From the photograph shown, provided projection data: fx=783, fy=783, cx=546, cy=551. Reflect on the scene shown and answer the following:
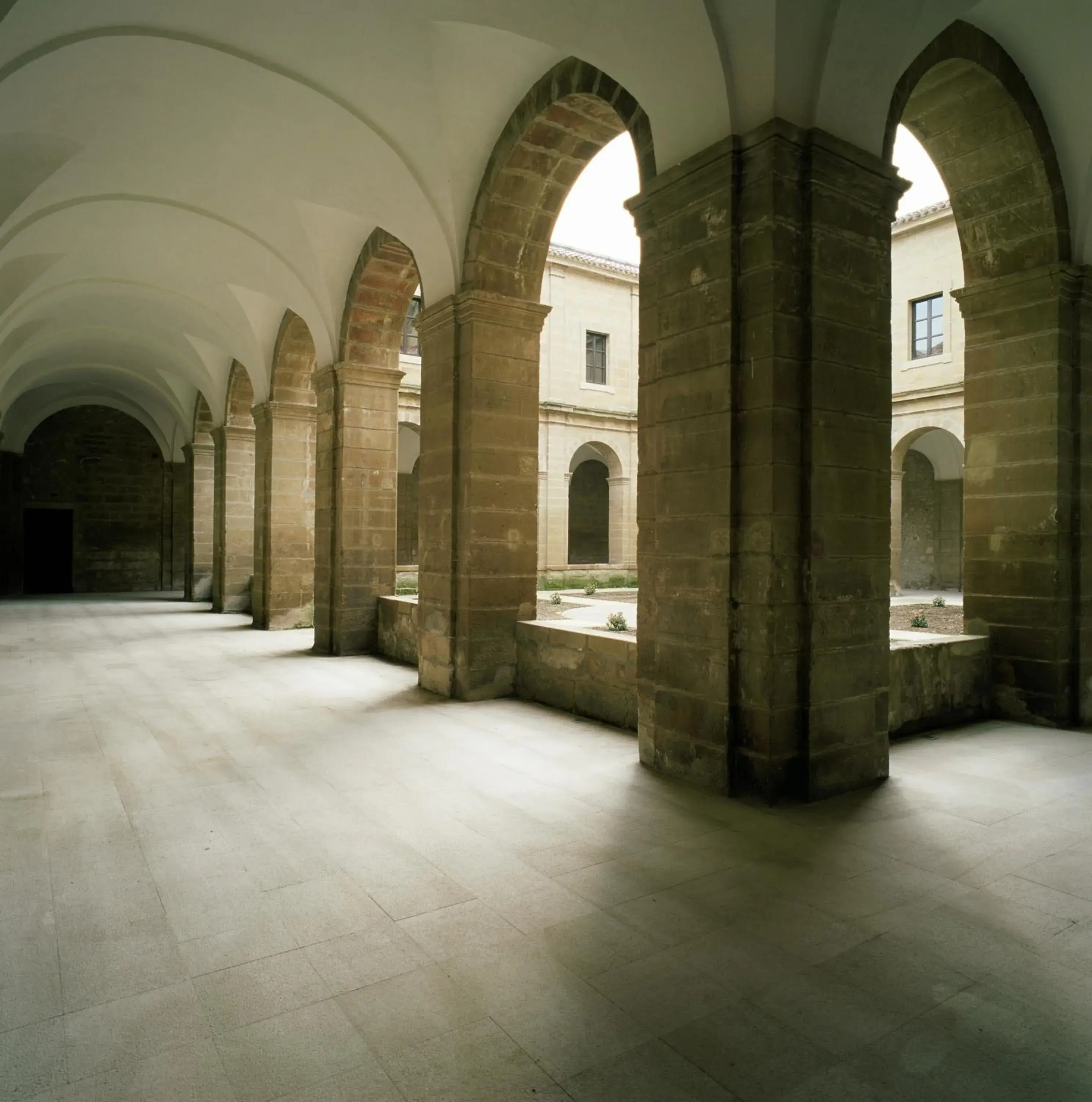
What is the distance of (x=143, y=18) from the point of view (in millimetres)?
5164

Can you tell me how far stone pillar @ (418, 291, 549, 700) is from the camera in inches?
257

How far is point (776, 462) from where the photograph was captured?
3879 millimetres

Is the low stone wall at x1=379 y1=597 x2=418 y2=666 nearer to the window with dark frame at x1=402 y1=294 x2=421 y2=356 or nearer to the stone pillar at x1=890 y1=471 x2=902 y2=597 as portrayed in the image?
the window with dark frame at x1=402 y1=294 x2=421 y2=356

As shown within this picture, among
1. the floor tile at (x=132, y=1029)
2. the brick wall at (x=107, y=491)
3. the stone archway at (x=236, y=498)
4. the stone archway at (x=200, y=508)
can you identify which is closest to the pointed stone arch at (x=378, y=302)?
the stone archway at (x=236, y=498)

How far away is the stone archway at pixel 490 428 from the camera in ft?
21.1

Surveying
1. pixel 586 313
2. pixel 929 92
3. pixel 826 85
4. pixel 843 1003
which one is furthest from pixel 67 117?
pixel 586 313

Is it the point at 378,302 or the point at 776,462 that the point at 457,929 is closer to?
the point at 776,462

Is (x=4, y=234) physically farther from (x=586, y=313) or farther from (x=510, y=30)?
(x=586, y=313)

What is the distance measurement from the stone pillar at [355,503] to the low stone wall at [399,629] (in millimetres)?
240

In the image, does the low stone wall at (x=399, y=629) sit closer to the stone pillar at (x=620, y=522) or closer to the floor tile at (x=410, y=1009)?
the floor tile at (x=410, y=1009)

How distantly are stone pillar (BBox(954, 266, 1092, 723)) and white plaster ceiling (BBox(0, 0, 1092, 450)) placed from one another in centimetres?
59

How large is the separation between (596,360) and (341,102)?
1365 cm

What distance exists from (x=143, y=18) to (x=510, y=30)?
8.21 feet

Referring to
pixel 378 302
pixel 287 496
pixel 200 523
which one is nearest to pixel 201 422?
pixel 200 523
